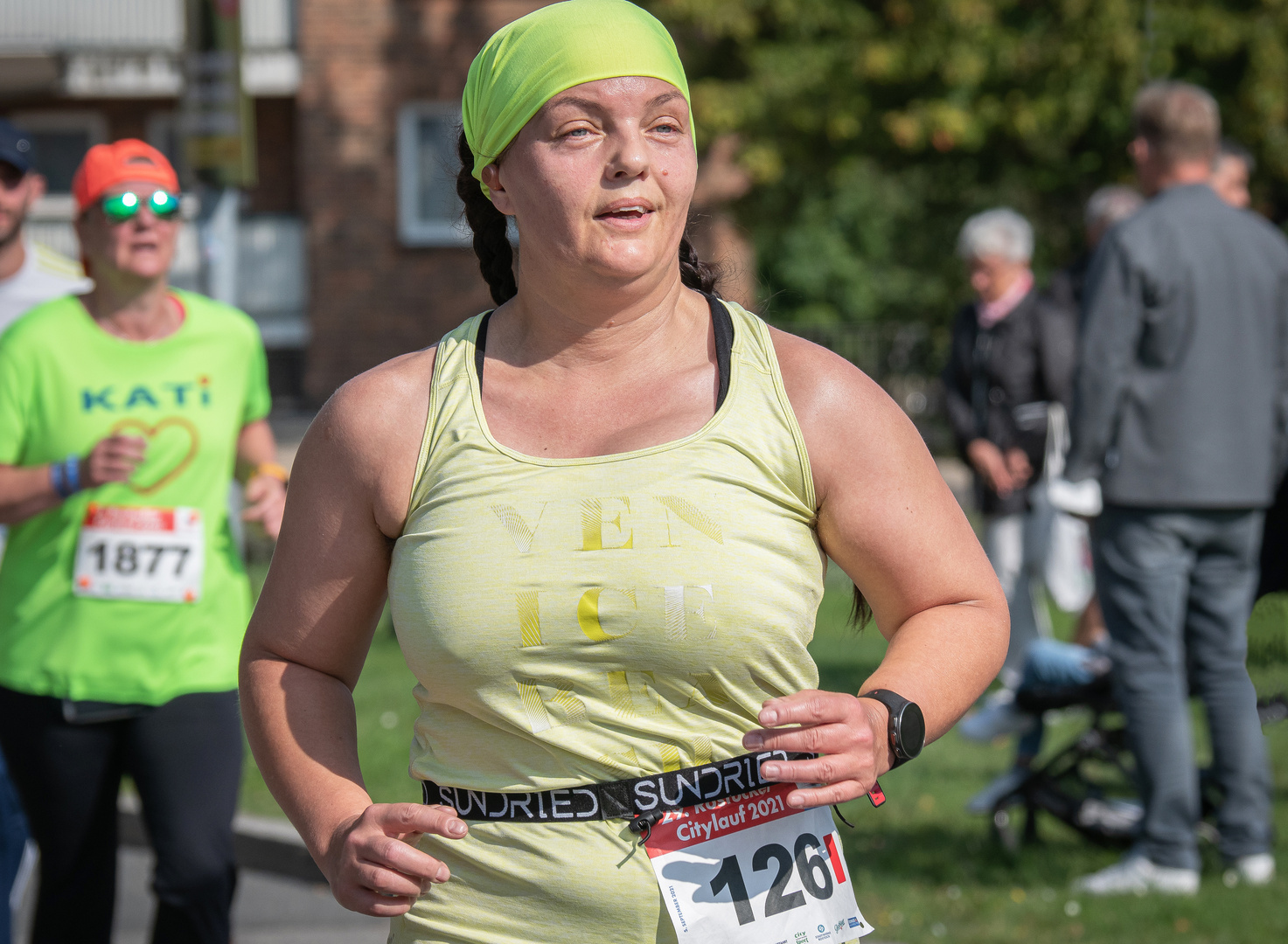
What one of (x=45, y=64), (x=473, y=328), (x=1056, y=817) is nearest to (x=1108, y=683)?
(x=1056, y=817)

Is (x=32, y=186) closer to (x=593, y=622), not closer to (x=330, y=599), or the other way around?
(x=330, y=599)

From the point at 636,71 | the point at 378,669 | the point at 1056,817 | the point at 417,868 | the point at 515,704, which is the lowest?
the point at 378,669

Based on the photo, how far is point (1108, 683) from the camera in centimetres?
548

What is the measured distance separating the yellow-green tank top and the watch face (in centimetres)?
18

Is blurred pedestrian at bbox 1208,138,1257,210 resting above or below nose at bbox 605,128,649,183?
below

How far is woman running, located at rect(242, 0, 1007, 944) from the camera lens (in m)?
1.97

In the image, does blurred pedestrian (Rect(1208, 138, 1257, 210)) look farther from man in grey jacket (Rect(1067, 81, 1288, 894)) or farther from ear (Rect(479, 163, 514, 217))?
ear (Rect(479, 163, 514, 217))

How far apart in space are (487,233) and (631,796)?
0.95 metres

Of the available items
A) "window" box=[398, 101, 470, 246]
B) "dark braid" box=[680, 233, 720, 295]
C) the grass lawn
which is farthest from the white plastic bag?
"window" box=[398, 101, 470, 246]

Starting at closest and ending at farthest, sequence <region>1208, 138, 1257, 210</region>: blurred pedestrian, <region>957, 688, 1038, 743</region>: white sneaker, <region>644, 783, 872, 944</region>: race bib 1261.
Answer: <region>644, 783, 872, 944</region>: race bib 1261 < <region>957, 688, 1038, 743</region>: white sneaker < <region>1208, 138, 1257, 210</region>: blurred pedestrian

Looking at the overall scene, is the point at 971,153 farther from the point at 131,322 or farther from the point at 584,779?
the point at 584,779

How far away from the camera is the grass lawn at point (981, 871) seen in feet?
15.3

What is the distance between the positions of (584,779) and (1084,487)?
5.64 meters

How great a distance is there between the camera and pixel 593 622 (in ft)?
6.44
